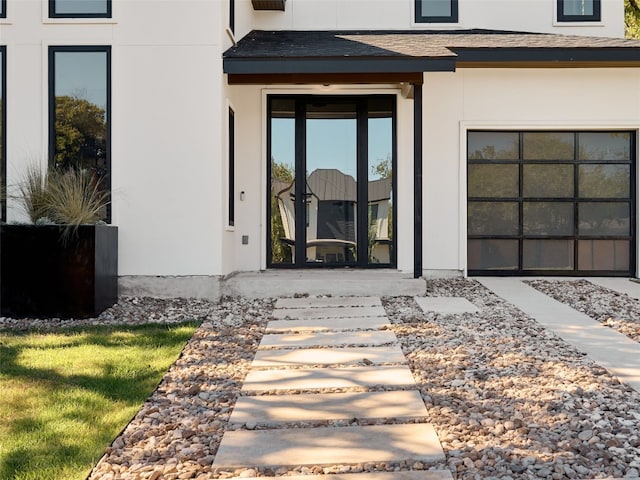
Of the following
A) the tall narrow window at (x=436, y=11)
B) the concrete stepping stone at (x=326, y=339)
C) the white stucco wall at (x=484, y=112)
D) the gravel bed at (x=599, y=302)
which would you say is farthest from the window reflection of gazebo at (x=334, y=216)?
the concrete stepping stone at (x=326, y=339)

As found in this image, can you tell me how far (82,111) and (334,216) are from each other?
3655mm

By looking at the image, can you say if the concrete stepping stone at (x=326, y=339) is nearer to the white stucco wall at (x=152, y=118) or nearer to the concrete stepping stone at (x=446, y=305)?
the concrete stepping stone at (x=446, y=305)

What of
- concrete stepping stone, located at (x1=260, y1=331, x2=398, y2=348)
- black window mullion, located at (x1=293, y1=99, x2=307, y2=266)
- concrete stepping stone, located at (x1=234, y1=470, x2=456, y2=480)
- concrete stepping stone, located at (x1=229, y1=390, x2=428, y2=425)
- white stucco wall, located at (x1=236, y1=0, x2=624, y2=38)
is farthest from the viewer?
white stucco wall, located at (x1=236, y1=0, x2=624, y2=38)

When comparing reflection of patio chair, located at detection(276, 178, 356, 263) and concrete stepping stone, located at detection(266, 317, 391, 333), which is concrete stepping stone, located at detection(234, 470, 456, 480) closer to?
concrete stepping stone, located at detection(266, 317, 391, 333)

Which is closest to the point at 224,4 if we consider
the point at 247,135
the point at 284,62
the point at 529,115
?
the point at 284,62

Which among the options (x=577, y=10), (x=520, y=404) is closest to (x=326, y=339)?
(x=520, y=404)

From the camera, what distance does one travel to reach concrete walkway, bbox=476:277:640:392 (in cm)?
418

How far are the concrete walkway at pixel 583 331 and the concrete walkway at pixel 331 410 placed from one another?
55.1 inches

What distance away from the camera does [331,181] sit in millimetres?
8969

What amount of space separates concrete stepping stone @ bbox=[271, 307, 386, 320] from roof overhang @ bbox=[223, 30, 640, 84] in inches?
112

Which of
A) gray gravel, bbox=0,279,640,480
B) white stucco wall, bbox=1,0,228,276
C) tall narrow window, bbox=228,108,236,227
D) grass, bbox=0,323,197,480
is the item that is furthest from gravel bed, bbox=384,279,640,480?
tall narrow window, bbox=228,108,236,227

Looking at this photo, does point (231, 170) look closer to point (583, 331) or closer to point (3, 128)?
point (3, 128)

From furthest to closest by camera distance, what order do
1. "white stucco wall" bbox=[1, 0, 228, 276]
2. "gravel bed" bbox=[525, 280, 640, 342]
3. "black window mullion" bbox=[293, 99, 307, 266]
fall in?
"black window mullion" bbox=[293, 99, 307, 266] < "white stucco wall" bbox=[1, 0, 228, 276] < "gravel bed" bbox=[525, 280, 640, 342]

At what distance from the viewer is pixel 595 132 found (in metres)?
9.15
